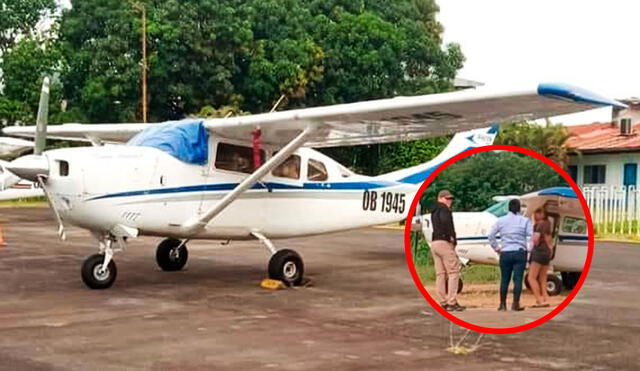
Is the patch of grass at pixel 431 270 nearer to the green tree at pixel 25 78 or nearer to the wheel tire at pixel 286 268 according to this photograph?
→ the wheel tire at pixel 286 268

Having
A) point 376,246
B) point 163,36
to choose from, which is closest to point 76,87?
point 163,36

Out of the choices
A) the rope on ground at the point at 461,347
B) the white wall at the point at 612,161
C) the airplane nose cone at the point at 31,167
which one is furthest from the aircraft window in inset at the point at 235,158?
the white wall at the point at 612,161

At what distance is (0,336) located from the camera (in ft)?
25.2

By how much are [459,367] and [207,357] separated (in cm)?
195

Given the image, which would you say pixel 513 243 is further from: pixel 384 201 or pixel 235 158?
pixel 384 201

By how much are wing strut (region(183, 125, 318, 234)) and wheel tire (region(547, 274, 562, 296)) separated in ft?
24.1

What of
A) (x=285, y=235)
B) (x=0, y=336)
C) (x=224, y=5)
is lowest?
(x=0, y=336)

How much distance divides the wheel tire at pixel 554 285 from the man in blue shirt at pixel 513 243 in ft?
0.43

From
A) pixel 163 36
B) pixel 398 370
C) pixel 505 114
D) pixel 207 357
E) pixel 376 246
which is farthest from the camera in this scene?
pixel 163 36

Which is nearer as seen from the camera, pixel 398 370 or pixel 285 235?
pixel 398 370

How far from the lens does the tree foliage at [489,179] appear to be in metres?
3.68

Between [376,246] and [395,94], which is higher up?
[395,94]

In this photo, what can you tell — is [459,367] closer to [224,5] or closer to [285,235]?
[285,235]

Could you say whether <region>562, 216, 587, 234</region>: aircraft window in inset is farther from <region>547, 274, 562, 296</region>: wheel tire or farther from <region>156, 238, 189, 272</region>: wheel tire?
<region>156, 238, 189, 272</region>: wheel tire
